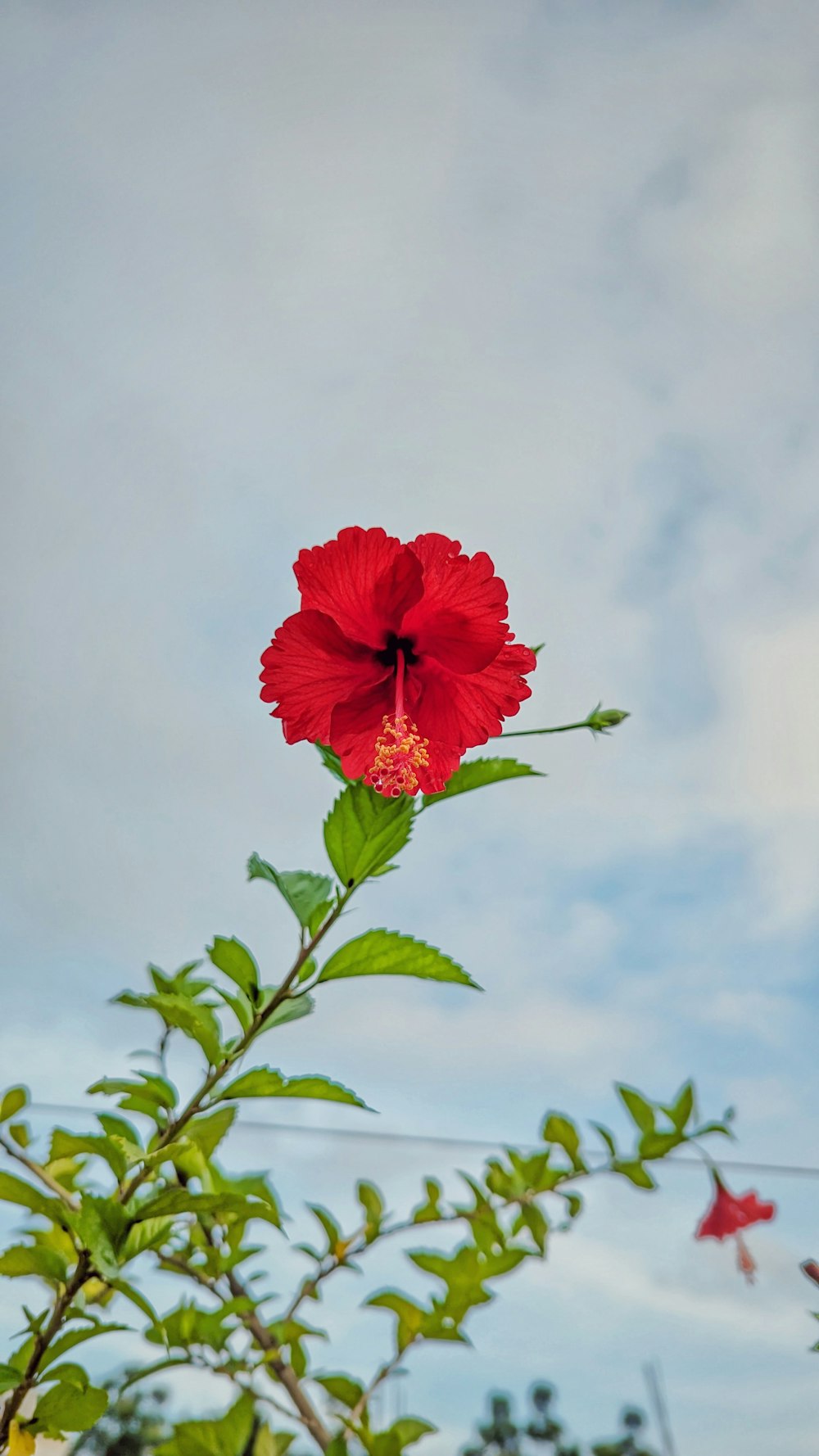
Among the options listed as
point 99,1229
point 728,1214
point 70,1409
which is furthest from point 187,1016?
point 728,1214

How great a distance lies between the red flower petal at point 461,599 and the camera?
1.61 feet

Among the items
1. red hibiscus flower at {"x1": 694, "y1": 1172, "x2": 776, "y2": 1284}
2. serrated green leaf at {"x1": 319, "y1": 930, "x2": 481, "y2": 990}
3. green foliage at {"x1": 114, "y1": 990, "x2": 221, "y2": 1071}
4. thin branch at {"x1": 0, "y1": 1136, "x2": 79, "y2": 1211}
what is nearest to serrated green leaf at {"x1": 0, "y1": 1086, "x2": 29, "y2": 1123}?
thin branch at {"x1": 0, "y1": 1136, "x2": 79, "y2": 1211}

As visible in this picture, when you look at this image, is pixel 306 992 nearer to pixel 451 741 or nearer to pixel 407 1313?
pixel 451 741

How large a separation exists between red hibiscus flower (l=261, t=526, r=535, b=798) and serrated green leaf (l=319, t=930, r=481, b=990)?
74 millimetres

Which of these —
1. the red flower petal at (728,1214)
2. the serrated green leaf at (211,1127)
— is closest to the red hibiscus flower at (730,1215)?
the red flower petal at (728,1214)

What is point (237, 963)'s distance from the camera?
1.59ft

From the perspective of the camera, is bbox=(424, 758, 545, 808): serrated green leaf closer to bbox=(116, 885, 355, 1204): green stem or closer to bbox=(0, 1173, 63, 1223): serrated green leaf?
bbox=(116, 885, 355, 1204): green stem

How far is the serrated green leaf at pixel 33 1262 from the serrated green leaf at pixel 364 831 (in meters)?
0.27

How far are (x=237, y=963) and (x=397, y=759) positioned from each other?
137 millimetres

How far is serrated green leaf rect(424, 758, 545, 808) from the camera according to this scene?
1.60ft

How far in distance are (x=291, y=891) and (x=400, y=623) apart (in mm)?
156

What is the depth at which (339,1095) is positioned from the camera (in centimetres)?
46

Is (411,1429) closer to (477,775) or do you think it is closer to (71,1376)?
(71,1376)

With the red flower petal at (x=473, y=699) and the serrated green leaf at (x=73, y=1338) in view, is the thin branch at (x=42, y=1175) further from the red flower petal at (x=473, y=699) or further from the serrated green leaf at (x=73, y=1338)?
the red flower petal at (x=473, y=699)
